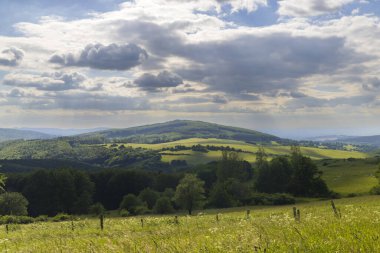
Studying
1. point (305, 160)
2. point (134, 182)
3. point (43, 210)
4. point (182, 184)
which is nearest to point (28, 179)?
point (43, 210)

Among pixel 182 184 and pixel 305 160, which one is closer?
pixel 182 184

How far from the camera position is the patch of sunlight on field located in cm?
10976

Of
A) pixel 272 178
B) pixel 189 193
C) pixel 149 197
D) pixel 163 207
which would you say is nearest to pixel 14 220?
pixel 163 207

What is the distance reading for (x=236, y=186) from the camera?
107000mm

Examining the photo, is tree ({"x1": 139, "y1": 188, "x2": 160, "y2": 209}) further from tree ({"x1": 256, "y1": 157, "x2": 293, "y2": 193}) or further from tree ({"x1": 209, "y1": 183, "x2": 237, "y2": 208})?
tree ({"x1": 256, "y1": 157, "x2": 293, "y2": 193})

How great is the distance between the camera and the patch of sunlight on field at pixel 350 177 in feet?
360

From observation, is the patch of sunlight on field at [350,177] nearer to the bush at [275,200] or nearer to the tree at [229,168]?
the bush at [275,200]

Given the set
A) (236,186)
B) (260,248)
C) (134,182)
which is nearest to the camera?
(260,248)

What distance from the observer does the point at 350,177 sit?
430ft

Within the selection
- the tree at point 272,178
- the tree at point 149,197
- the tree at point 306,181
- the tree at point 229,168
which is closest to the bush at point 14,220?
the tree at point 149,197

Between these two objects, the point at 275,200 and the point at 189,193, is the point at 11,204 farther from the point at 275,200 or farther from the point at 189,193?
the point at 275,200

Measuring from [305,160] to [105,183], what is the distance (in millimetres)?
74951

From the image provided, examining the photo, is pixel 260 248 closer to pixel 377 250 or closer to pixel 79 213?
pixel 377 250

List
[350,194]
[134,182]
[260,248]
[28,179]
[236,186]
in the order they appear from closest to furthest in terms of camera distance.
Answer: [260,248], [350,194], [236,186], [28,179], [134,182]
